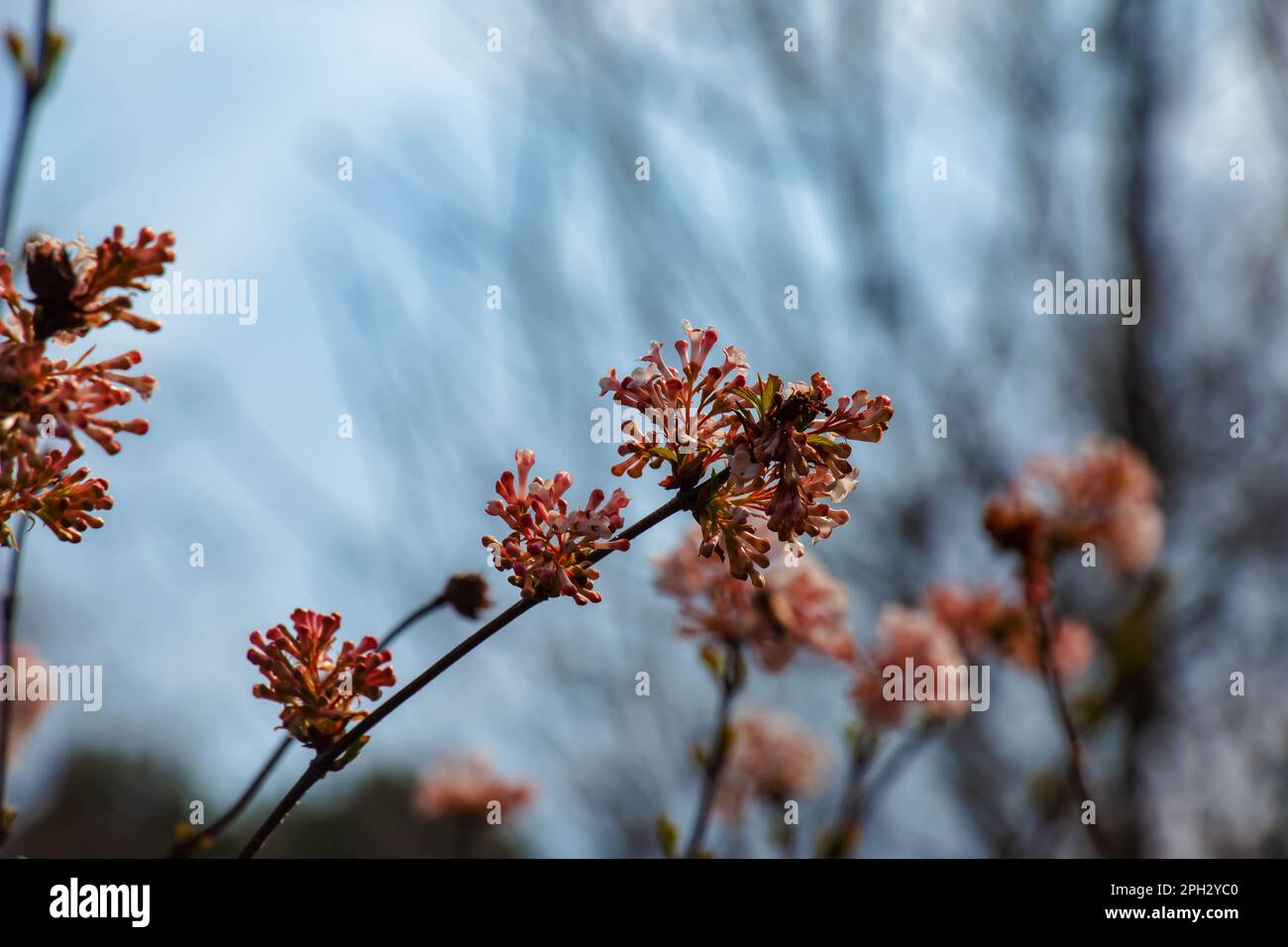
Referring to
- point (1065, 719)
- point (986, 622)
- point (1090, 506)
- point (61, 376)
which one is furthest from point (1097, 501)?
point (61, 376)

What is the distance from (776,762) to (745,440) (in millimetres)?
2618

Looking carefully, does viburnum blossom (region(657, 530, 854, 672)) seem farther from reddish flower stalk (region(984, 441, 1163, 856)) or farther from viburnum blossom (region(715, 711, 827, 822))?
viburnum blossom (region(715, 711, 827, 822))

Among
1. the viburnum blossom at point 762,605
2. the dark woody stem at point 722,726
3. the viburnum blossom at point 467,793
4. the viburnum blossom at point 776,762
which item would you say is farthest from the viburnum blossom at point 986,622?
the viburnum blossom at point 467,793

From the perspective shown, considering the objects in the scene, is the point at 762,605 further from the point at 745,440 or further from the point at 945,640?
the point at 745,440

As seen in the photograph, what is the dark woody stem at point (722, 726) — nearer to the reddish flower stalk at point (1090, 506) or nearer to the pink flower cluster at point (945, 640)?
the pink flower cluster at point (945, 640)

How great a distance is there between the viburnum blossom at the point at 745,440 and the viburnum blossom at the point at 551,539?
0.28ft

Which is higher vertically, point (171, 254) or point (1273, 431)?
point (1273, 431)

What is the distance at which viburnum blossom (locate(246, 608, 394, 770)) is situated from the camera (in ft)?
4.36

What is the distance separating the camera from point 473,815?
388 centimetres

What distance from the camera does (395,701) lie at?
117 centimetres

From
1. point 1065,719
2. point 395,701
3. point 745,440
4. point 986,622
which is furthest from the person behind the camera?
point 986,622
